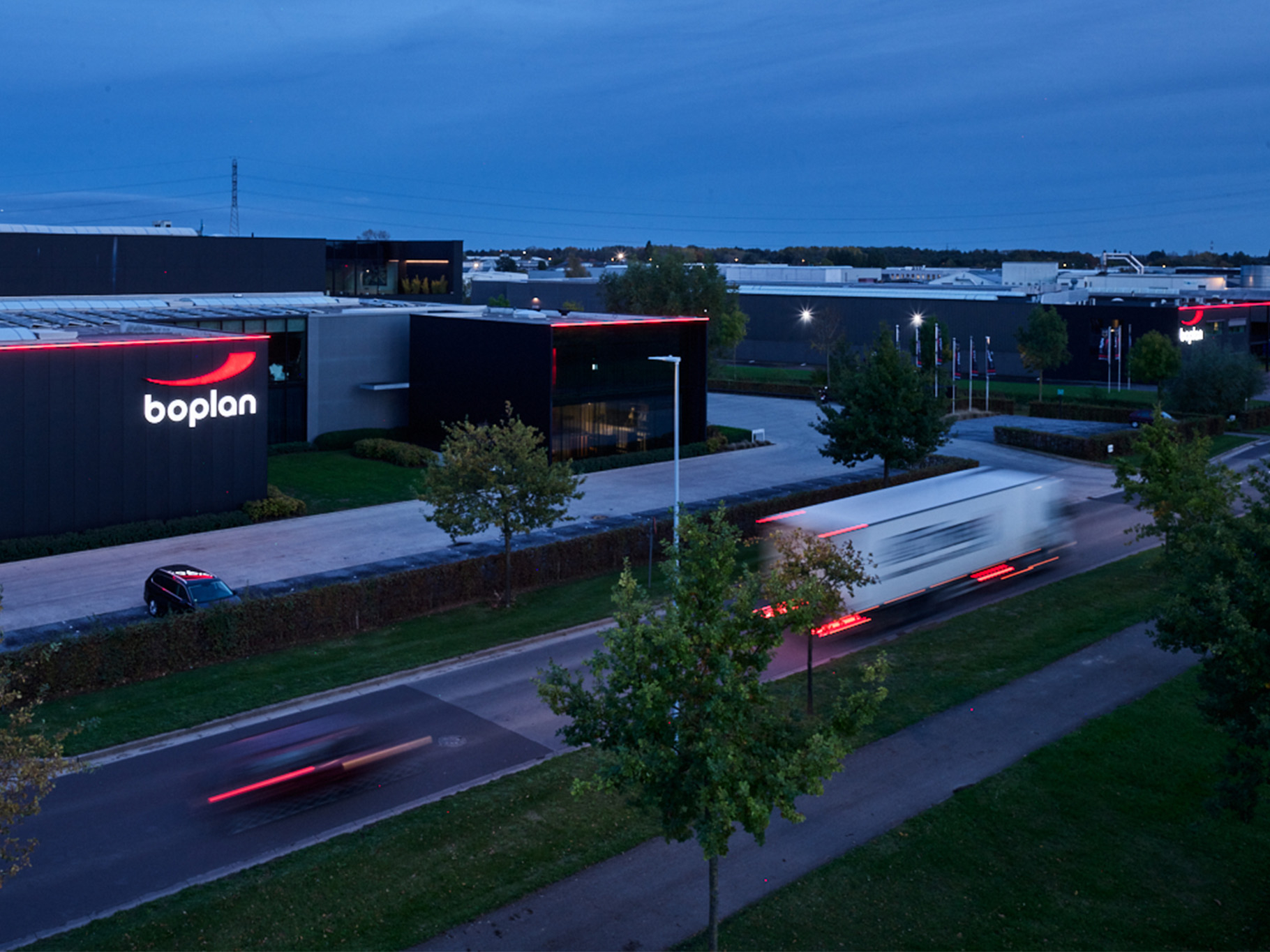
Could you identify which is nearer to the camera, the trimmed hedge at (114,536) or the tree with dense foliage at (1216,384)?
the trimmed hedge at (114,536)

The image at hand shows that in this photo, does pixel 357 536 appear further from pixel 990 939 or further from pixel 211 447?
pixel 990 939

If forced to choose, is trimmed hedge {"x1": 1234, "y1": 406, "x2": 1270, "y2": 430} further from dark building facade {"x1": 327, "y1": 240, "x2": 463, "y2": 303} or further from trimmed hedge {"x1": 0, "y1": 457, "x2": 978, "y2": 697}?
dark building facade {"x1": 327, "y1": 240, "x2": 463, "y2": 303}

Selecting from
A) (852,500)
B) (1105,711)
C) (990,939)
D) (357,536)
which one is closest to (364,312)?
(357,536)

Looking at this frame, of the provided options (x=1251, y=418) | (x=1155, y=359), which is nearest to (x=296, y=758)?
(x=1251, y=418)

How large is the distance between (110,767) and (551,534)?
17.0 metres

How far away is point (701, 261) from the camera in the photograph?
75.6m

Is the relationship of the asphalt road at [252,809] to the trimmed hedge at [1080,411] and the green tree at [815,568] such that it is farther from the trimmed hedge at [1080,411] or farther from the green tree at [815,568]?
the trimmed hedge at [1080,411]

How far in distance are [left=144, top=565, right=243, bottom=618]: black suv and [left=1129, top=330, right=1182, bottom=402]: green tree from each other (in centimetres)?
5931

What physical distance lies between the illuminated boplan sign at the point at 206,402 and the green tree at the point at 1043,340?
5356 cm

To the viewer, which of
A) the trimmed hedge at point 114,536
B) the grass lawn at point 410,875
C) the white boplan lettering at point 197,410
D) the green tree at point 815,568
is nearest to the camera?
the grass lawn at point 410,875

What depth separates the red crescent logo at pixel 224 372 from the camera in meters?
35.6

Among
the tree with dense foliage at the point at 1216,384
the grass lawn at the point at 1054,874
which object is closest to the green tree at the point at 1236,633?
the grass lawn at the point at 1054,874

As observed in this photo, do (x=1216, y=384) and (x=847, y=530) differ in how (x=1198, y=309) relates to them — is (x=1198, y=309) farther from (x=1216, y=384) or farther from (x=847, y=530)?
(x=847, y=530)

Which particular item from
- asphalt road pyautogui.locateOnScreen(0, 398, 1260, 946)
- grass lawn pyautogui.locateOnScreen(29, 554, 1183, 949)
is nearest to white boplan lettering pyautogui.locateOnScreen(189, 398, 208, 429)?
asphalt road pyautogui.locateOnScreen(0, 398, 1260, 946)
